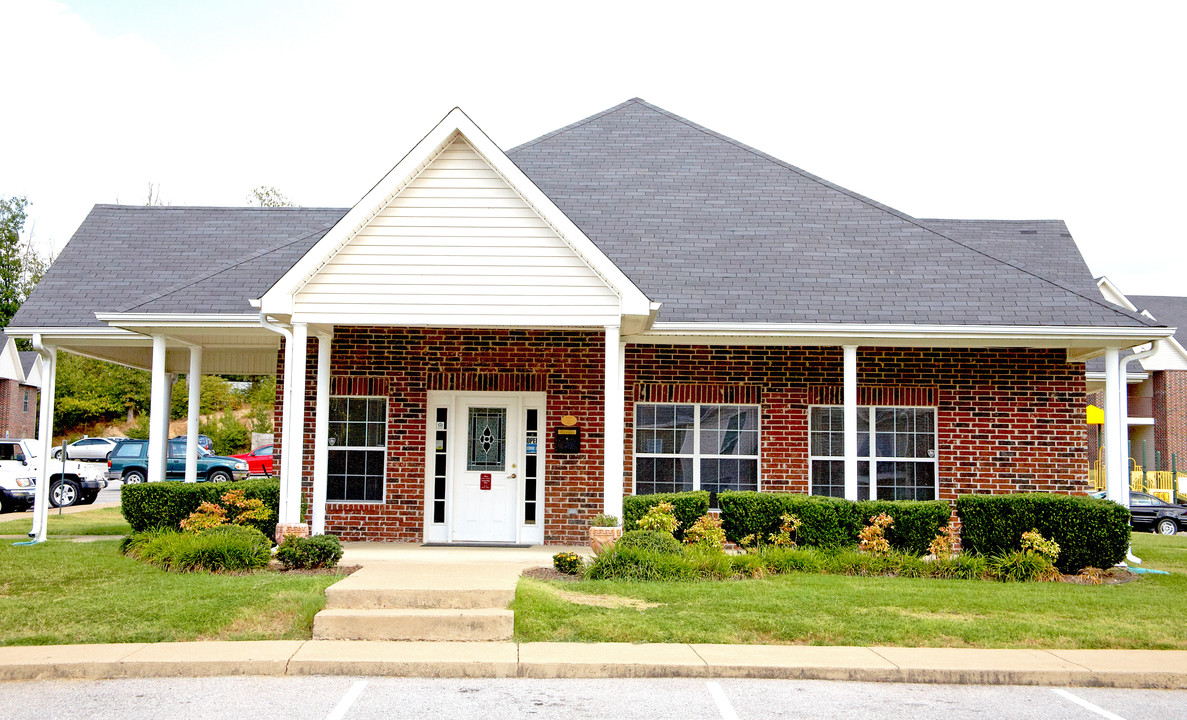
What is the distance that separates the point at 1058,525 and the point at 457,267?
790cm

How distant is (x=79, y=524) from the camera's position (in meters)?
17.6

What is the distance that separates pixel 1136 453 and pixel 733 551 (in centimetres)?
3538

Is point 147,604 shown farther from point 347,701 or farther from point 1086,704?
point 1086,704

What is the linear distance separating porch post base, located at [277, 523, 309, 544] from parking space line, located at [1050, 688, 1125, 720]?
310 inches

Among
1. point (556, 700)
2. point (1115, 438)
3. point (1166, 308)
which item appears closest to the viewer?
point (556, 700)

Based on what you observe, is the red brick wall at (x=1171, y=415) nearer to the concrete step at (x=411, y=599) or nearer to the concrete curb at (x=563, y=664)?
the concrete curb at (x=563, y=664)

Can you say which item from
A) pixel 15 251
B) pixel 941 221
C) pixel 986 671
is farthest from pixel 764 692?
pixel 15 251

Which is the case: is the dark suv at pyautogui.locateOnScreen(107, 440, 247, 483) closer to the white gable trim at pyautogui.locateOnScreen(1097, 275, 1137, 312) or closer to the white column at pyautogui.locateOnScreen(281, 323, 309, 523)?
the white column at pyautogui.locateOnScreen(281, 323, 309, 523)

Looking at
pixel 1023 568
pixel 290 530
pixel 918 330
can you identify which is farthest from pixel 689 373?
pixel 290 530

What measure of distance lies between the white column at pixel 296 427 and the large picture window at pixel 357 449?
84.8 inches

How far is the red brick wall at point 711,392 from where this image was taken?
13.8 meters

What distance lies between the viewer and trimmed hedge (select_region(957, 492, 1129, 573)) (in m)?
11.7

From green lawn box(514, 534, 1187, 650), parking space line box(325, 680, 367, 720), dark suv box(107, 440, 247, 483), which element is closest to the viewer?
parking space line box(325, 680, 367, 720)

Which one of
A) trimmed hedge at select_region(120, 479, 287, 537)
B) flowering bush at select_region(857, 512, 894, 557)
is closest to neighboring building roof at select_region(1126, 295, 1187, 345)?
flowering bush at select_region(857, 512, 894, 557)
